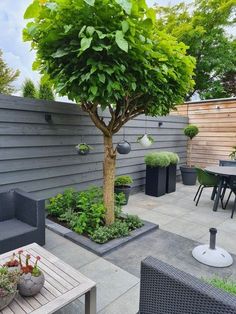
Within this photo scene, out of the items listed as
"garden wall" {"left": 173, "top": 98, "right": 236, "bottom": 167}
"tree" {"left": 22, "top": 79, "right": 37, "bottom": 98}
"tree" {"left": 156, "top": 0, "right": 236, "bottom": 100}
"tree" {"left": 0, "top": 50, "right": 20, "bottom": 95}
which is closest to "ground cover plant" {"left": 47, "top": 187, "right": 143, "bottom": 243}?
"tree" {"left": 22, "top": 79, "right": 37, "bottom": 98}

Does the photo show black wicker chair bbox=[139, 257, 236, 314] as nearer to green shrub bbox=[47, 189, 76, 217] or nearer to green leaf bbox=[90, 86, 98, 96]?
green leaf bbox=[90, 86, 98, 96]

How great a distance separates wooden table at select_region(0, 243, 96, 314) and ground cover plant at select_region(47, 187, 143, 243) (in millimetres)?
1166

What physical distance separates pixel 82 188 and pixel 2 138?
1.62m

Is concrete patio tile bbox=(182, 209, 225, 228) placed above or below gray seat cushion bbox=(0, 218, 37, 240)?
below

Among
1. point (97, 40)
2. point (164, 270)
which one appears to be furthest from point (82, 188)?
point (164, 270)

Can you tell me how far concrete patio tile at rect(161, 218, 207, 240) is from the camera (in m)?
3.16

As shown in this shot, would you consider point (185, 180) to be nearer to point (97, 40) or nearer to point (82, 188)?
point (82, 188)

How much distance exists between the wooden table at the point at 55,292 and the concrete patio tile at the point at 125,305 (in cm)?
29

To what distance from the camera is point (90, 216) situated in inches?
125

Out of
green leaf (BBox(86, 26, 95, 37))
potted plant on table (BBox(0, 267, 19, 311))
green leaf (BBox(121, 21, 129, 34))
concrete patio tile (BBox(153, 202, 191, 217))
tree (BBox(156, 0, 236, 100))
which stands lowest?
concrete patio tile (BBox(153, 202, 191, 217))

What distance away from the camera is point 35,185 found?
3.45 m

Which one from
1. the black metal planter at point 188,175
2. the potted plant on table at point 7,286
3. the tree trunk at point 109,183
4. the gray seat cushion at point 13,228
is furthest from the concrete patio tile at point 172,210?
the potted plant on table at point 7,286


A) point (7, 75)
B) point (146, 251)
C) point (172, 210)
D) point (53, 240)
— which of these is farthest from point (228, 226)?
point (7, 75)

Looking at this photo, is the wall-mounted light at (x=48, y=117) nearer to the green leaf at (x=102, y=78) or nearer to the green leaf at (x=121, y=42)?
the green leaf at (x=102, y=78)
